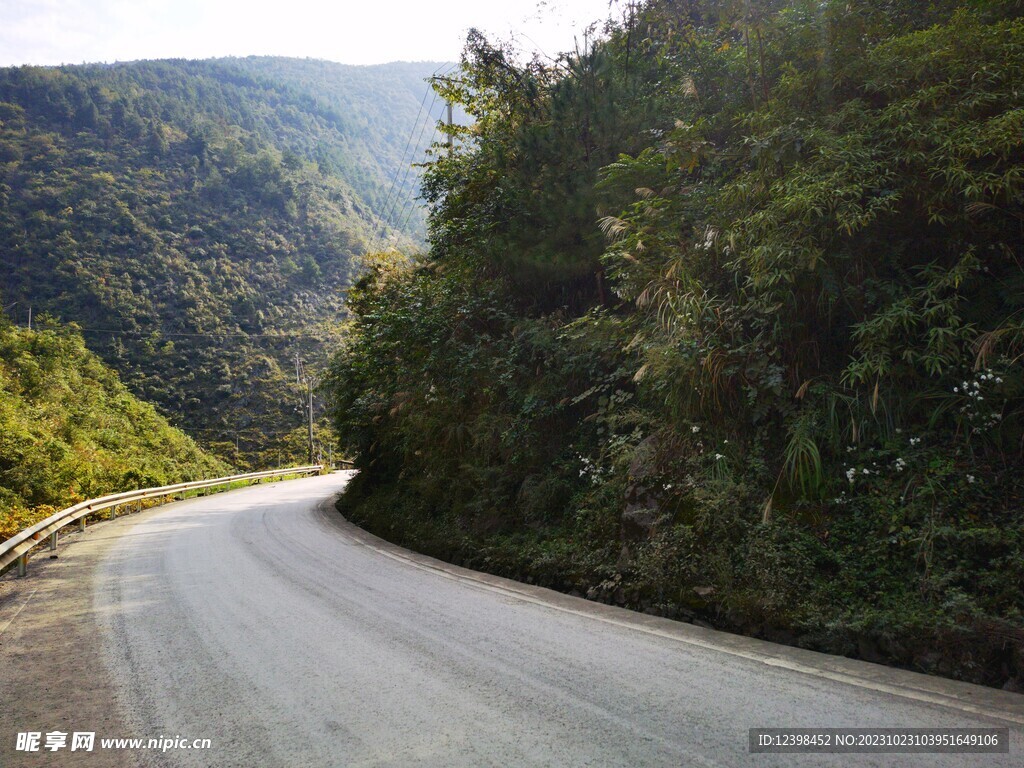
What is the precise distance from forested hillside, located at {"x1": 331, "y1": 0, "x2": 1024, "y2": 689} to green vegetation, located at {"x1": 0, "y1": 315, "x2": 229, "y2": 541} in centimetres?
1150

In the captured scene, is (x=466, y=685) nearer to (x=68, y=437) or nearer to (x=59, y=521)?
(x=59, y=521)

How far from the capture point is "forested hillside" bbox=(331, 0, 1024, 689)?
4.86 m

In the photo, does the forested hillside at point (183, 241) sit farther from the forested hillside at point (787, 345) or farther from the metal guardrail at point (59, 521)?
the forested hillside at point (787, 345)

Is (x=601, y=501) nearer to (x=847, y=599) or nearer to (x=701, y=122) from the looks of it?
(x=847, y=599)

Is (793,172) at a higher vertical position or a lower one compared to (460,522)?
higher

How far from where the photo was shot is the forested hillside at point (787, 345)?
4.86 m

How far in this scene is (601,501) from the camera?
773 cm

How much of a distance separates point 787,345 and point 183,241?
6419cm

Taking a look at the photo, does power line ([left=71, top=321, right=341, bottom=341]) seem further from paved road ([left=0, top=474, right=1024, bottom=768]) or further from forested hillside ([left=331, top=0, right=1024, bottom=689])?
paved road ([left=0, top=474, right=1024, bottom=768])

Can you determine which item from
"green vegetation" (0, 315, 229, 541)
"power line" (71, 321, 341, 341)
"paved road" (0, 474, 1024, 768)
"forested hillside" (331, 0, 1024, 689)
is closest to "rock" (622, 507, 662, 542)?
"forested hillside" (331, 0, 1024, 689)

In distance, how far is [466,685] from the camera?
162 inches

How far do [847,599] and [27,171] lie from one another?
273ft

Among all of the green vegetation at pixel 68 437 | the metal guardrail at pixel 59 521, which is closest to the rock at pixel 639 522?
the metal guardrail at pixel 59 521

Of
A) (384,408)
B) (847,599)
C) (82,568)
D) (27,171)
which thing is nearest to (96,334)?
(27,171)
